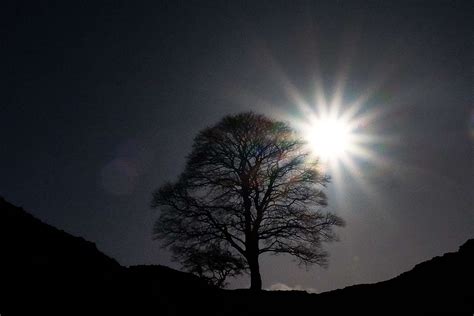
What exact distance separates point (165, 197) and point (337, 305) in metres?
8.54

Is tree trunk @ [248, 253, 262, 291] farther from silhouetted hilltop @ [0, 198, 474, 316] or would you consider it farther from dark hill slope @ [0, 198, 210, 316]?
dark hill slope @ [0, 198, 210, 316]

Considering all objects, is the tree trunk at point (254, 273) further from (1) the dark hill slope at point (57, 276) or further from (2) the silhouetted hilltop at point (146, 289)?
(1) the dark hill slope at point (57, 276)

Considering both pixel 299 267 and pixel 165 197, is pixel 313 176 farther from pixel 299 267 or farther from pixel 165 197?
pixel 165 197

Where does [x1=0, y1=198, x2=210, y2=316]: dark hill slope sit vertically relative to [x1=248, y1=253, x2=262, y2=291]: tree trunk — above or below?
below

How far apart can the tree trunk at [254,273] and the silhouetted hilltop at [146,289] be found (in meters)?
2.12

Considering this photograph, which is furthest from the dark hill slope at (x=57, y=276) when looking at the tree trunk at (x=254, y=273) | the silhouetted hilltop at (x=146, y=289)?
the tree trunk at (x=254, y=273)

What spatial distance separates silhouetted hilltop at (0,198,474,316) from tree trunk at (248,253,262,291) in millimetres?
2119

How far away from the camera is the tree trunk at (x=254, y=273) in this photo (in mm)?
17095

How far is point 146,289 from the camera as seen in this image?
10.7 metres

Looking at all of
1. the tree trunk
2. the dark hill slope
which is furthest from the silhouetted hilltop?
the tree trunk

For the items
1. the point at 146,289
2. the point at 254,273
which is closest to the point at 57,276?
the point at 146,289

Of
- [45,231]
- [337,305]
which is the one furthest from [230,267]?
[45,231]

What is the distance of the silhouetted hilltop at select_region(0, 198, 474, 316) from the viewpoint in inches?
330

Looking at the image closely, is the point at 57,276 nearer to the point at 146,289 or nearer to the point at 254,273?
the point at 146,289
